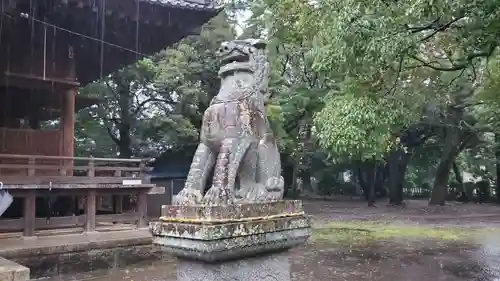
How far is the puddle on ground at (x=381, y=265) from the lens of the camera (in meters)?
8.87

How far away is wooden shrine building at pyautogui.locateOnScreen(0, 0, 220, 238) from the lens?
10344 mm

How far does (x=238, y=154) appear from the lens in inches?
152

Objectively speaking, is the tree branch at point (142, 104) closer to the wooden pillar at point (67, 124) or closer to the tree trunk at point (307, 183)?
the wooden pillar at point (67, 124)

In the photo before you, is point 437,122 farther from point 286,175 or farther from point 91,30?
point 91,30

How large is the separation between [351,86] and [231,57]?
4792mm

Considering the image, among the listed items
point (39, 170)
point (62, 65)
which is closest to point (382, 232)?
point (39, 170)

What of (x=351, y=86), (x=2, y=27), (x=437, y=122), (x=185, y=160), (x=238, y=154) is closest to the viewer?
(x=238, y=154)

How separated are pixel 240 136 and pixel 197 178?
1.56 feet

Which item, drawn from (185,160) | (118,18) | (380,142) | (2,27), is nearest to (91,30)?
(118,18)

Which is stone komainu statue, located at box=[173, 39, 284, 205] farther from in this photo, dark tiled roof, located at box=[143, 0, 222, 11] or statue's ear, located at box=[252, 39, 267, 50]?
dark tiled roof, located at box=[143, 0, 222, 11]

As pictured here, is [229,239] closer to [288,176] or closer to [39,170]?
[39,170]

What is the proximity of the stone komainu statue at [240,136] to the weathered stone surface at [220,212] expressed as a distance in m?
0.12

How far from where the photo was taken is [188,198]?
3.67m

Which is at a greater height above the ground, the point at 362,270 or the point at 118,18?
the point at 118,18
